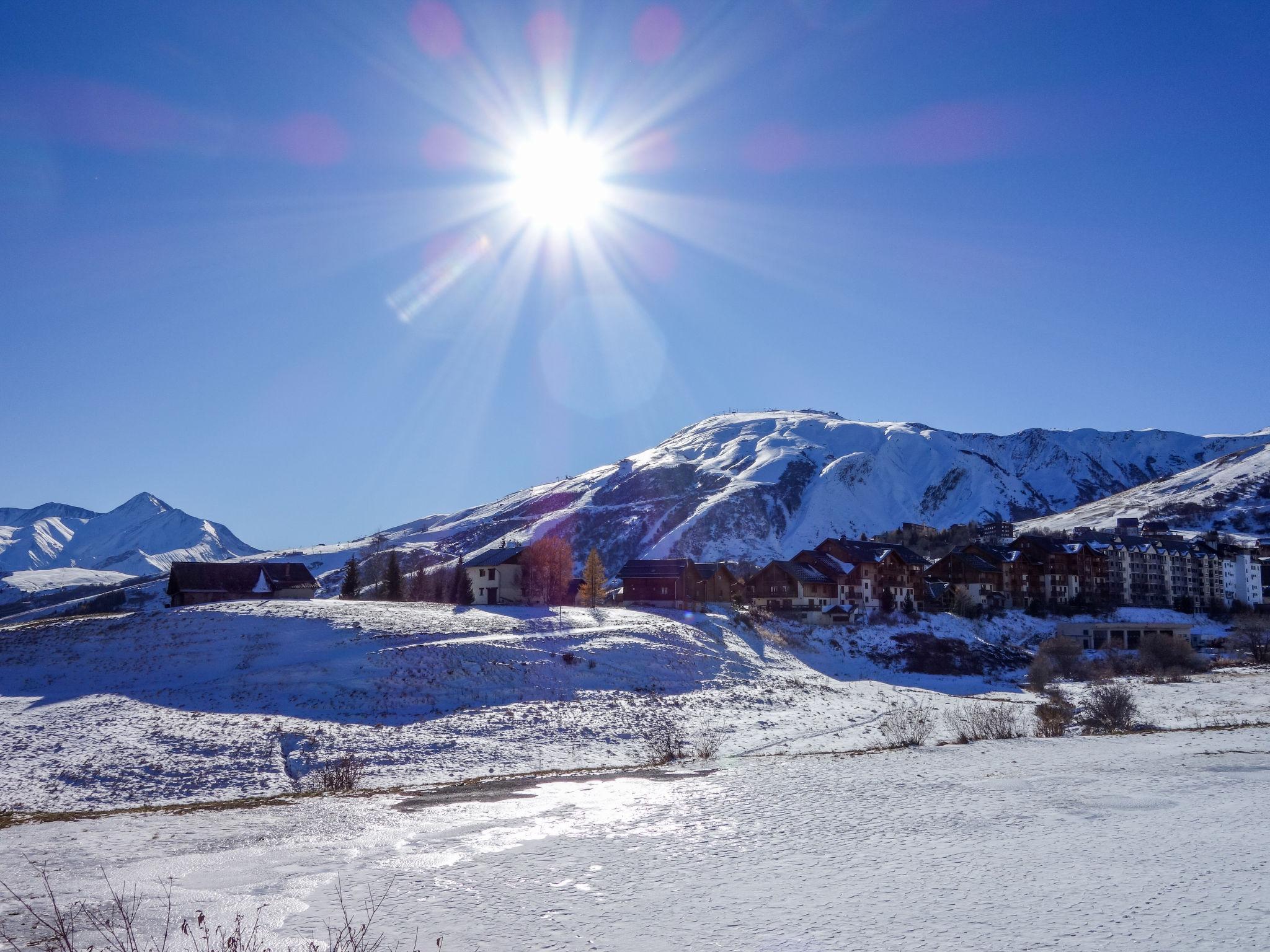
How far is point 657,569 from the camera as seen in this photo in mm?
92125

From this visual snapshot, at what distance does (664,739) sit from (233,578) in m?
59.1

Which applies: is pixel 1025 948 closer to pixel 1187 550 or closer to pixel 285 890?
pixel 285 890

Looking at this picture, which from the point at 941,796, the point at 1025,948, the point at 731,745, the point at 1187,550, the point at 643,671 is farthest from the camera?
the point at 1187,550

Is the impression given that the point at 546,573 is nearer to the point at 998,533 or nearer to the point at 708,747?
the point at 708,747

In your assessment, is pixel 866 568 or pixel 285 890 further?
pixel 866 568

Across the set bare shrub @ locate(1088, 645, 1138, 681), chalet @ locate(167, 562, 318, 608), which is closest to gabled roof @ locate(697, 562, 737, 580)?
bare shrub @ locate(1088, 645, 1138, 681)

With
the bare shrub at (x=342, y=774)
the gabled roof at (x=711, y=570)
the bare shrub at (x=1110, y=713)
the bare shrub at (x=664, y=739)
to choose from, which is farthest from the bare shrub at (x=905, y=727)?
the gabled roof at (x=711, y=570)

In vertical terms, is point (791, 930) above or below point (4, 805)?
above

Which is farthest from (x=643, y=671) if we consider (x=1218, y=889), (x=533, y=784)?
(x=1218, y=889)

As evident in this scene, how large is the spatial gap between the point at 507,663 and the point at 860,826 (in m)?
32.7

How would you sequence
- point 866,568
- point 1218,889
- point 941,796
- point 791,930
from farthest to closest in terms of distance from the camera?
point 866,568 → point 941,796 → point 1218,889 → point 791,930

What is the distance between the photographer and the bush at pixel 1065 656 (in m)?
71.4

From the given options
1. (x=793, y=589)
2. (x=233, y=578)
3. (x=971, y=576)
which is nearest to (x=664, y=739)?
(x=233, y=578)

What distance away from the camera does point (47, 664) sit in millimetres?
43375
